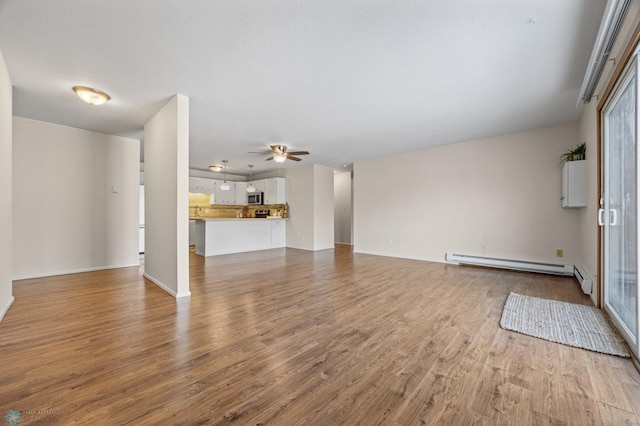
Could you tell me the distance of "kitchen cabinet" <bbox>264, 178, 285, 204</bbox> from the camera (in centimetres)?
828

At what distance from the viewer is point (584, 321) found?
101 inches

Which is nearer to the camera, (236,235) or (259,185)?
(236,235)

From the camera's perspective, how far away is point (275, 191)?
27.2ft

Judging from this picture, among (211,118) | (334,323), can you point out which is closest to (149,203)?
(211,118)

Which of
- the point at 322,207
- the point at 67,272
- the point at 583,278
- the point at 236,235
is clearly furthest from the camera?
the point at 322,207

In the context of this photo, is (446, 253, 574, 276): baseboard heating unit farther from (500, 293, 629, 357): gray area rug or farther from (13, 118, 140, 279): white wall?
(13, 118, 140, 279): white wall

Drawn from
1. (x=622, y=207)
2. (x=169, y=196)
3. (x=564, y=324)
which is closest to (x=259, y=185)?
(x=169, y=196)

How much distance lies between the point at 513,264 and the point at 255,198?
7.22 metres

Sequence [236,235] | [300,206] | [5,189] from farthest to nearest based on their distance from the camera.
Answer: [300,206]
[236,235]
[5,189]

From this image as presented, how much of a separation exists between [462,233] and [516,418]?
463cm

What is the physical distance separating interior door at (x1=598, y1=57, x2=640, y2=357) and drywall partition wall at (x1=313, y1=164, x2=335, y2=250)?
19.1 feet

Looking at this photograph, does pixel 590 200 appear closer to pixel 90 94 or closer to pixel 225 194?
pixel 90 94

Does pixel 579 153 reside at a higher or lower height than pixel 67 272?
higher

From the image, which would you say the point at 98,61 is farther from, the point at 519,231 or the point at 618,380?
the point at 519,231
